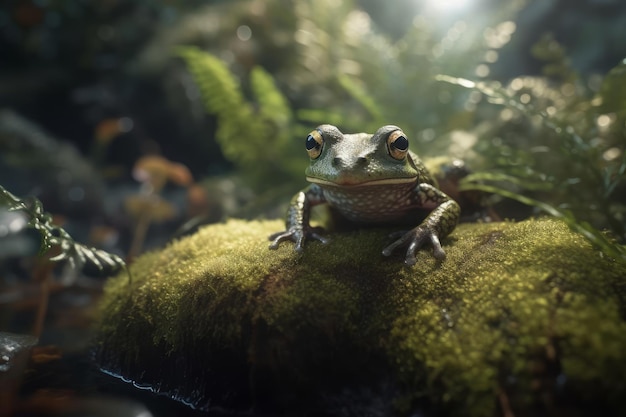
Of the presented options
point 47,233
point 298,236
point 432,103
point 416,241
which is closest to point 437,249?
point 416,241

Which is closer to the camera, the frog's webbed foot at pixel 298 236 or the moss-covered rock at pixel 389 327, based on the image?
the moss-covered rock at pixel 389 327

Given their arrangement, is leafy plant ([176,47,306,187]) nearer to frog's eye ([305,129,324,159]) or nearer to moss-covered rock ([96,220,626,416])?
frog's eye ([305,129,324,159])

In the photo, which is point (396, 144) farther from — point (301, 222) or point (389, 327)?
point (389, 327)

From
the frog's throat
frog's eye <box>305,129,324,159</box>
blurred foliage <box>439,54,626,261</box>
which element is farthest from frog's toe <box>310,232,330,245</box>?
blurred foliage <box>439,54,626,261</box>

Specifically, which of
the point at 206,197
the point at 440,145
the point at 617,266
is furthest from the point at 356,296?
the point at 206,197

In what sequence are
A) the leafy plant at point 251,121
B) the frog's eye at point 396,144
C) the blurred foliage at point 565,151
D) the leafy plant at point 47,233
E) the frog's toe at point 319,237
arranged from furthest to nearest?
the leafy plant at point 251,121
the blurred foliage at point 565,151
the frog's toe at point 319,237
the frog's eye at point 396,144
the leafy plant at point 47,233

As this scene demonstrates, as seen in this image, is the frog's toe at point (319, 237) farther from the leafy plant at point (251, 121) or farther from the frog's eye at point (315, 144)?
the leafy plant at point (251, 121)

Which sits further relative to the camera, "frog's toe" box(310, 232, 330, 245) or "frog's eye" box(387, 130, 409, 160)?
"frog's toe" box(310, 232, 330, 245)

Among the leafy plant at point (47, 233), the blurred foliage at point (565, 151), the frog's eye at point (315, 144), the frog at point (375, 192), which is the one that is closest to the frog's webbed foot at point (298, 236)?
the frog at point (375, 192)

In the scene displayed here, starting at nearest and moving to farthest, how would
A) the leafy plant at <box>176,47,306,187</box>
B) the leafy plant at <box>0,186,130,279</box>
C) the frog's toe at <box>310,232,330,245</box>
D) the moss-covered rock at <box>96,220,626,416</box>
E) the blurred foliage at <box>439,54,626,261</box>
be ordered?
1. the moss-covered rock at <box>96,220,626,416</box>
2. the leafy plant at <box>0,186,130,279</box>
3. the frog's toe at <box>310,232,330,245</box>
4. the blurred foliage at <box>439,54,626,261</box>
5. the leafy plant at <box>176,47,306,187</box>
